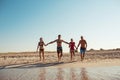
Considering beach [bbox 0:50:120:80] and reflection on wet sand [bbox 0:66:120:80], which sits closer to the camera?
reflection on wet sand [bbox 0:66:120:80]

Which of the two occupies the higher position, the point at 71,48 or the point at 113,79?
the point at 71,48

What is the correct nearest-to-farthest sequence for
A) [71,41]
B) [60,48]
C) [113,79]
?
[113,79] → [60,48] → [71,41]

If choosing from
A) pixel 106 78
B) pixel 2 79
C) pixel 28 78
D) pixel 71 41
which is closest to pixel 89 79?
pixel 106 78

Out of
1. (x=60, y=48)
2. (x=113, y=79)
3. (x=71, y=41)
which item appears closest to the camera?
(x=113, y=79)

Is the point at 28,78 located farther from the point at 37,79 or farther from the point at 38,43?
the point at 38,43

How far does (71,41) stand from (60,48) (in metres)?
1.85

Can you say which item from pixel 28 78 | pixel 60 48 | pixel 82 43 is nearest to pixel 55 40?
pixel 60 48

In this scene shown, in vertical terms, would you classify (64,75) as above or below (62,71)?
below

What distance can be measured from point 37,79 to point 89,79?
210 centimetres

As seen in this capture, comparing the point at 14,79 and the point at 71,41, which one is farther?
the point at 71,41

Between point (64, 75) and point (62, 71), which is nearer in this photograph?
point (64, 75)

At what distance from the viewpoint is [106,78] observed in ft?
33.1

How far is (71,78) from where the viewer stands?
1032 centimetres

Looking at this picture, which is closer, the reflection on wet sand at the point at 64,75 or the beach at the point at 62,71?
the reflection on wet sand at the point at 64,75
